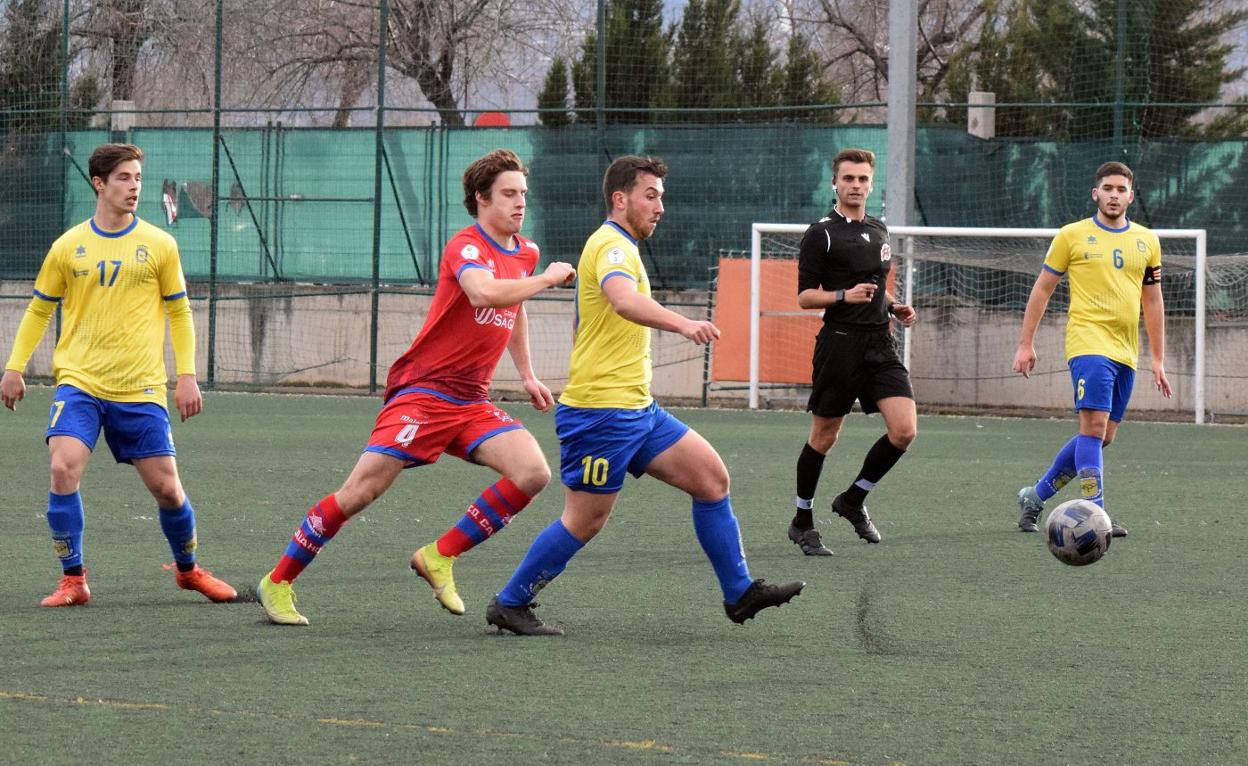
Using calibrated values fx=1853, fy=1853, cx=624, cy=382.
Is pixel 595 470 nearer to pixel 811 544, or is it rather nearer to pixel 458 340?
pixel 458 340

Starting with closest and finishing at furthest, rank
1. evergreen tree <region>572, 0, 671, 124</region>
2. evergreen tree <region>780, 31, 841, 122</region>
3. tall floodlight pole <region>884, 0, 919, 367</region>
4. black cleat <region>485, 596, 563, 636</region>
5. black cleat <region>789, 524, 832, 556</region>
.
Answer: black cleat <region>485, 596, 563, 636</region> < black cleat <region>789, 524, 832, 556</region> < tall floodlight pole <region>884, 0, 919, 367</region> < evergreen tree <region>572, 0, 671, 124</region> < evergreen tree <region>780, 31, 841, 122</region>

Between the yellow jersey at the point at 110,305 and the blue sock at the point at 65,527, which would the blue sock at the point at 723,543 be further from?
the blue sock at the point at 65,527

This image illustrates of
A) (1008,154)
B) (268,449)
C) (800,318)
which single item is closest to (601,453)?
(268,449)

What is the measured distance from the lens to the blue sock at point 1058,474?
943 centimetres

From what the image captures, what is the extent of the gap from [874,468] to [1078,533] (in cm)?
157

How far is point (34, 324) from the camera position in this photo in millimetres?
7098

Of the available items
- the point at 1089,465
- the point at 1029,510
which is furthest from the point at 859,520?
the point at 1089,465

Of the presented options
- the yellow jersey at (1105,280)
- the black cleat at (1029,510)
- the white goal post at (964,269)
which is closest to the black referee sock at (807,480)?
the black cleat at (1029,510)

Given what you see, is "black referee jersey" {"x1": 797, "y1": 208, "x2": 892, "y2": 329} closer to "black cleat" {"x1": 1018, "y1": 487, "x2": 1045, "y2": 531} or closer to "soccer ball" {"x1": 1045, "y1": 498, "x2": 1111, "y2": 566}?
"black cleat" {"x1": 1018, "y1": 487, "x2": 1045, "y2": 531}

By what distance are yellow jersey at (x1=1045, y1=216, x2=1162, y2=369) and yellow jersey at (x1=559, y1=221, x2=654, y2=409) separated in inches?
144

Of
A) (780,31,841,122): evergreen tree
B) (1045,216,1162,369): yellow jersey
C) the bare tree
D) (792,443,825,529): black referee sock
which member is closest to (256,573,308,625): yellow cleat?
(792,443,825,529): black referee sock

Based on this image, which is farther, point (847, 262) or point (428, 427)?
point (847, 262)

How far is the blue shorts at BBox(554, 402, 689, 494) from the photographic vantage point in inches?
245

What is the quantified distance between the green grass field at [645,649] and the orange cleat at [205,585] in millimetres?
78
